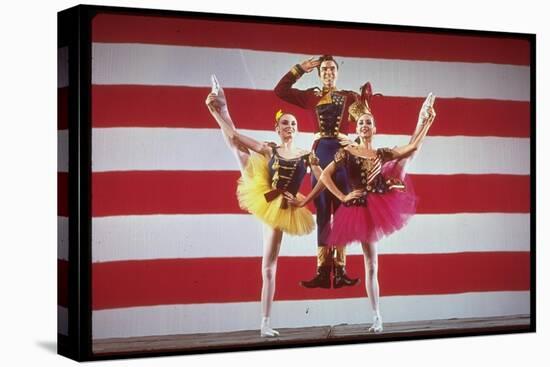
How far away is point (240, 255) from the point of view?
21.9 feet

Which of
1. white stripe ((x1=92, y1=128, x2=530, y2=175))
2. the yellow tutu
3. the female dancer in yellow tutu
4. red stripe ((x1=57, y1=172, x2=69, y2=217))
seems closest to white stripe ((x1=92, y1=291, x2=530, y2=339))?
the female dancer in yellow tutu

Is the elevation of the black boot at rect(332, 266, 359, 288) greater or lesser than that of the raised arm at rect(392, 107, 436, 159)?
lesser

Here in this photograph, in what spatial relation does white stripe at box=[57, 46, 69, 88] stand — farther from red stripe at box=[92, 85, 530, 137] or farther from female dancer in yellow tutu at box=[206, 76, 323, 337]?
female dancer in yellow tutu at box=[206, 76, 323, 337]

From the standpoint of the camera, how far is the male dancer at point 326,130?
6.84 meters

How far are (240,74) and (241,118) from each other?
218 millimetres

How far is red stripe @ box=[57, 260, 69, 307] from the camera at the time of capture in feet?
21.1

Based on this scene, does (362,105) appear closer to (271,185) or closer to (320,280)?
(271,185)

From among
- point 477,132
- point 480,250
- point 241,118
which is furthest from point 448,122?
point 241,118

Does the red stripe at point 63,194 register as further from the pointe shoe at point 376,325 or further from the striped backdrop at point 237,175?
the pointe shoe at point 376,325

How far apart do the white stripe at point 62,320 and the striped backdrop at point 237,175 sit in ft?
0.60

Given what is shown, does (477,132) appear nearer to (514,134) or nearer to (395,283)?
(514,134)

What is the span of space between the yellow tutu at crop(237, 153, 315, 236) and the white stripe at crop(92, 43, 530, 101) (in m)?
→ 0.41

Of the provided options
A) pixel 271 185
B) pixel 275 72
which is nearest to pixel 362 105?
pixel 275 72

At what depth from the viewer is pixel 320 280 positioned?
689 cm
